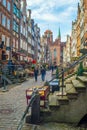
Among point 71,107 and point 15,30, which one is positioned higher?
point 15,30

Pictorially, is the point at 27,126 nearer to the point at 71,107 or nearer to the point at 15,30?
the point at 71,107

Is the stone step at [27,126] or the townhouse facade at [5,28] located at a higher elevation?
the townhouse facade at [5,28]

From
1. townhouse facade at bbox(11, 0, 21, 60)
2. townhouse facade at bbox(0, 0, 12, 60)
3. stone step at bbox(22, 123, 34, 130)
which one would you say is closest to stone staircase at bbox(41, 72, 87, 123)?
stone step at bbox(22, 123, 34, 130)

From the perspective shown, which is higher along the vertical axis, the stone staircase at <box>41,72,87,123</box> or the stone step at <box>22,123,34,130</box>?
the stone staircase at <box>41,72,87,123</box>

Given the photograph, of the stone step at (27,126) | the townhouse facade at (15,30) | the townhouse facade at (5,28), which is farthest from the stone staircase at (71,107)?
the townhouse facade at (15,30)

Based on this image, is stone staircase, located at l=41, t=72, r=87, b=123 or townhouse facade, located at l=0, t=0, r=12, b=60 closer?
stone staircase, located at l=41, t=72, r=87, b=123

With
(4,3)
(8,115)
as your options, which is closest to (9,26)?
(4,3)

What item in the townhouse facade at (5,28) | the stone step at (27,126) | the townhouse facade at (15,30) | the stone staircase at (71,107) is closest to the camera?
the stone step at (27,126)

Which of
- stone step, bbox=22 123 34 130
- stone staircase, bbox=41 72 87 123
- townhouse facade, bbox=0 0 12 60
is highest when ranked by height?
townhouse facade, bbox=0 0 12 60

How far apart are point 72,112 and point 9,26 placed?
33.8 meters

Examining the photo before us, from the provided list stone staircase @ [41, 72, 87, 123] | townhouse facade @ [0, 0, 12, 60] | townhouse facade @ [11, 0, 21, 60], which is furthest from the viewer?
townhouse facade @ [11, 0, 21, 60]

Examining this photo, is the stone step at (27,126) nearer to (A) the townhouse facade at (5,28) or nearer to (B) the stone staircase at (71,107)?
(B) the stone staircase at (71,107)

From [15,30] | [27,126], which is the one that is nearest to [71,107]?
[27,126]

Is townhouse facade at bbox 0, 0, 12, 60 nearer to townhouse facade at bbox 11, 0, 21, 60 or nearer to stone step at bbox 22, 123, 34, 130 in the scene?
townhouse facade at bbox 11, 0, 21, 60
